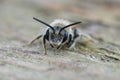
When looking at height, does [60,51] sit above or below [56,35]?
below

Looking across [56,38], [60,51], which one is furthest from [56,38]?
[60,51]

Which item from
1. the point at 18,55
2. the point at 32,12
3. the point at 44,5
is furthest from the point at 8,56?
the point at 44,5

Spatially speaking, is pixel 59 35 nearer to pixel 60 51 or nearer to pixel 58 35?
pixel 58 35

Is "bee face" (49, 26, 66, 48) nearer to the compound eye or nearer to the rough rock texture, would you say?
the compound eye

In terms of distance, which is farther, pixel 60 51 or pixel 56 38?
pixel 60 51

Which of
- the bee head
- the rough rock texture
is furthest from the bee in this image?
the rough rock texture

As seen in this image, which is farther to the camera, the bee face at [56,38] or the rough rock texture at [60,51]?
the bee face at [56,38]

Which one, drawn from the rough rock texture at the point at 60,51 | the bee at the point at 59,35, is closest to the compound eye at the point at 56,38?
the bee at the point at 59,35

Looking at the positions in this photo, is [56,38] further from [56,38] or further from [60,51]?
[60,51]

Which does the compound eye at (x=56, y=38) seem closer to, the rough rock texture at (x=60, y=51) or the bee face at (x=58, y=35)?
the bee face at (x=58, y=35)
